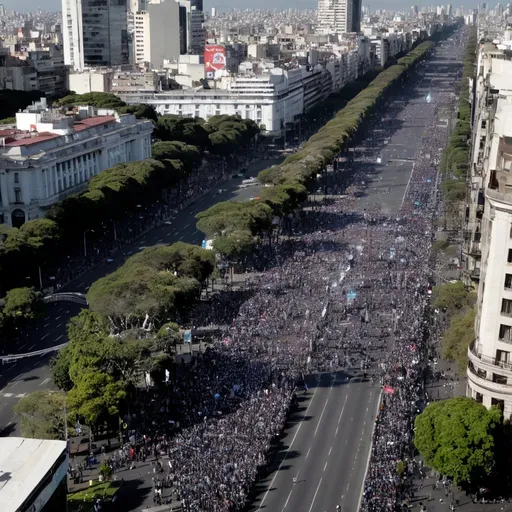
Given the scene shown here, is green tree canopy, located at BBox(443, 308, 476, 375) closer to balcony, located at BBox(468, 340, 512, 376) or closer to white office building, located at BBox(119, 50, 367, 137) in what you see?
balcony, located at BBox(468, 340, 512, 376)

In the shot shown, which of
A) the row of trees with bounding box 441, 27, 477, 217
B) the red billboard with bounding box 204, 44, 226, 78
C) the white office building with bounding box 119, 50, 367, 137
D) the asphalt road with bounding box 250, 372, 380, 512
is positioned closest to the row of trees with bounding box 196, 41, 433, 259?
the row of trees with bounding box 441, 27, 477, 217

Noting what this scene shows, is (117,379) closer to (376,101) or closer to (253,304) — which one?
(253,304)

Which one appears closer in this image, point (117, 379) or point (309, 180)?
point (117, 379)

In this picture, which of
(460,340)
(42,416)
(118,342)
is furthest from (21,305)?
(460,340)

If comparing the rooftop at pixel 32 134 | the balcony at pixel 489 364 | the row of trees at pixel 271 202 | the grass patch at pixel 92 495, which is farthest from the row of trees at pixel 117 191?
the balcony at pixel 489 364

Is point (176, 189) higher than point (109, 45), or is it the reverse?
point (109, 45)

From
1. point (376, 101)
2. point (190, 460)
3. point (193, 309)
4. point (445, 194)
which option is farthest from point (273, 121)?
point (190, 460)

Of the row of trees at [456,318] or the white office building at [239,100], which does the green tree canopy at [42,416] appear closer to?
the row of trees at [456,318]

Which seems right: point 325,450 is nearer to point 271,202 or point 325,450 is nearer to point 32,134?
point 271,202
